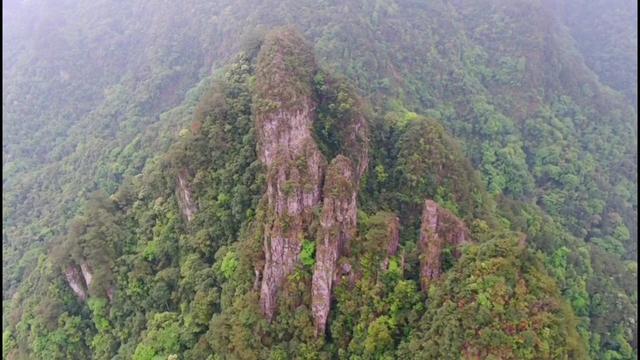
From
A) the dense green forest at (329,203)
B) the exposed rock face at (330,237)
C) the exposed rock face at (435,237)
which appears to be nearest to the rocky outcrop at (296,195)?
the exposed rock face at (330,237)

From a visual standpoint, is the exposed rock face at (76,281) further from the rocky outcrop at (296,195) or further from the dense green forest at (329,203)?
the rocky outcrop at (296,195)

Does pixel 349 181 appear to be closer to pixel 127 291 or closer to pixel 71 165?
pixel 127 291

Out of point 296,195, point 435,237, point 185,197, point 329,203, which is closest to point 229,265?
point 296,195

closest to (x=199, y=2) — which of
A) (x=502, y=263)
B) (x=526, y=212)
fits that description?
(x=526, y=212)

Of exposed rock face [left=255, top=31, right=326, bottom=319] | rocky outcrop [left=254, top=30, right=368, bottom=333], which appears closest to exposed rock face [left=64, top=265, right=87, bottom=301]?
rocky outcrop [left=254, top=30, right=368, bottom=333]

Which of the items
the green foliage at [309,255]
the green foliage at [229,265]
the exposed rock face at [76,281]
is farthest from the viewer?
the exposed rock face at [76,281]

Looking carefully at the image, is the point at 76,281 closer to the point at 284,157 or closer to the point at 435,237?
the point at 284,157

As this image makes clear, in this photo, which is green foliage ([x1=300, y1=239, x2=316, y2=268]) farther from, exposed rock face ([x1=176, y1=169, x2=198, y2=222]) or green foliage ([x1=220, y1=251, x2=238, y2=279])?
exposed rock face ([x1=176, y1=169, x2=198, y2=222])
